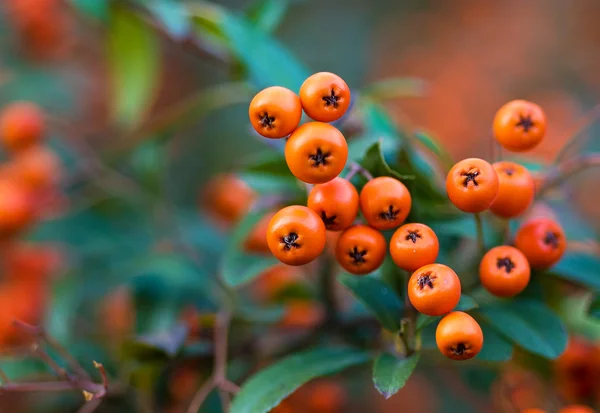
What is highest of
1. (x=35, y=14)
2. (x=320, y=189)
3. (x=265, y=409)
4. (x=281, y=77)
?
(x=35, y=14)

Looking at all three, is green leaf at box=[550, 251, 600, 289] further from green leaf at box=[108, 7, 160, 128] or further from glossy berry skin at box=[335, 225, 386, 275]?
green leaf at box=[108, 7, 160, 128]

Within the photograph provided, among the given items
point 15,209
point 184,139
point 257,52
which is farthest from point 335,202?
point 184,139

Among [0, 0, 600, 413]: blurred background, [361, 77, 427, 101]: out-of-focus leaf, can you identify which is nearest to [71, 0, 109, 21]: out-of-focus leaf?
[0, 0, 600, 413]: blurred background

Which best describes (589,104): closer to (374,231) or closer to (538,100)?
(538,100)

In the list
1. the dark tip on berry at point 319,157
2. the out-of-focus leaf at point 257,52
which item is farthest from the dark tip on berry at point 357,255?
the out-of-focus leaf at point 257,52

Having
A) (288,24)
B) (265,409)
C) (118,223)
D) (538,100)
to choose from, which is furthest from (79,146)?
(288,24)

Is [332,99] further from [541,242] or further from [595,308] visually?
[595,308]

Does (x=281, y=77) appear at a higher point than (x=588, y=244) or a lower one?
higher
